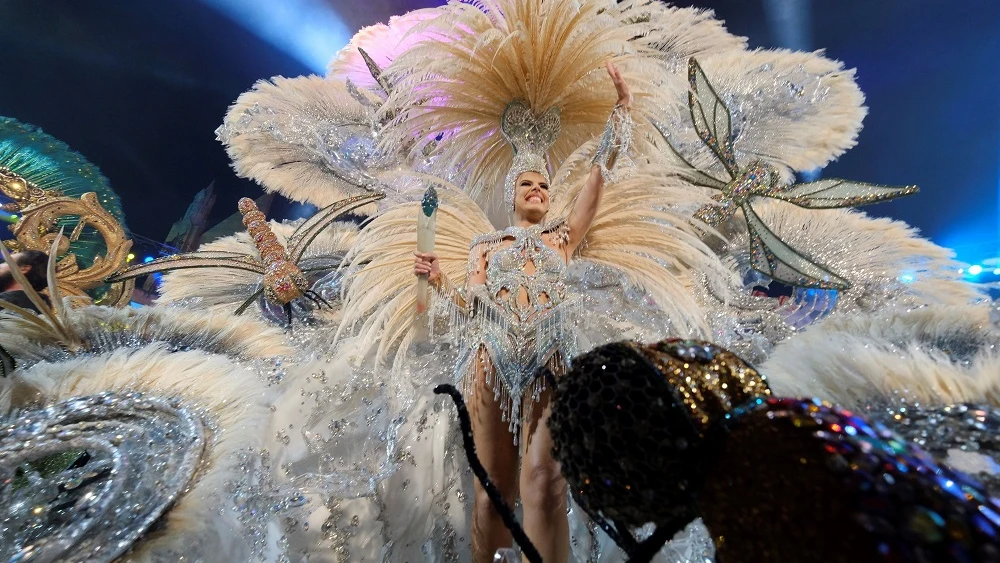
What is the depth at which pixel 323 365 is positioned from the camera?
3.43 ft

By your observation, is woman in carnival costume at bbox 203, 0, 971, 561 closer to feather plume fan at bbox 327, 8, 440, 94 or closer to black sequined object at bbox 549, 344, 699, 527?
feather plume fan at bbox 327, 8, 440, 94

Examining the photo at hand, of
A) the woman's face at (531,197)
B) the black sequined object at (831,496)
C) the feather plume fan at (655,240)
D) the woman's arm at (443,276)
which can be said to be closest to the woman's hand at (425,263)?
the woman's arm at (443,276)

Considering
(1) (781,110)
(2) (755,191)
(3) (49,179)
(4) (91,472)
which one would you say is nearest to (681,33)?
(1) (781,110)

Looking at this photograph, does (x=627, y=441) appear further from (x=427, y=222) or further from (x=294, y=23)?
(x=294, y=23)

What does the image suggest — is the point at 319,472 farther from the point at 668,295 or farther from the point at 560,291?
the point at 668,295

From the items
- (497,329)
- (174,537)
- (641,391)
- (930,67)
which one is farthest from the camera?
(930,67)

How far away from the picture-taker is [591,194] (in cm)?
96

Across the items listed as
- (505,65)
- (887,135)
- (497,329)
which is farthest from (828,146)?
(497,329)

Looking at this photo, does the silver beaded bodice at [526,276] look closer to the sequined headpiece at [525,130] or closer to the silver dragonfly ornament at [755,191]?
the sequined headpiece at [525,130]

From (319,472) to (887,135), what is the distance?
1798 millimetres

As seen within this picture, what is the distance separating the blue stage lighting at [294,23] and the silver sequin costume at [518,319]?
1433 millimetres

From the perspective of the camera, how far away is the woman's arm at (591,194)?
92cm

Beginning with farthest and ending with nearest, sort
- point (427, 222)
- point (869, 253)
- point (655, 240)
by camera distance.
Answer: point (869, 253) → point (655, 240) → point (427, 222)

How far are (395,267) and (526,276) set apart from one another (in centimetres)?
36
